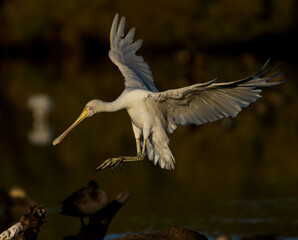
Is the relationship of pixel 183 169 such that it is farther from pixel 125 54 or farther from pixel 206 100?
pixel 206 100

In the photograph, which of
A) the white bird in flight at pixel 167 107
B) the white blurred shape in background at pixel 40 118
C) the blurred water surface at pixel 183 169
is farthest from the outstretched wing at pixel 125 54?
the white blurred shape in background at pixel 40 118

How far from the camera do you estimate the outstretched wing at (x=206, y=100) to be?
1273 centimetres

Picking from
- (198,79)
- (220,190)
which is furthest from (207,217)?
(198,79)

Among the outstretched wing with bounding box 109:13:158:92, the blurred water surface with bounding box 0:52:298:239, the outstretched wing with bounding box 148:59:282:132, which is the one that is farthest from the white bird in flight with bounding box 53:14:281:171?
the blurred water surface with bounding box 0:52:298:239

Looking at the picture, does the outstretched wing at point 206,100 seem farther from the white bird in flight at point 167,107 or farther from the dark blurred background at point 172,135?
the dark blurred background at point 172,135

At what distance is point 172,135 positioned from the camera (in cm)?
2881

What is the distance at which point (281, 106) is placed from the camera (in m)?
34.5

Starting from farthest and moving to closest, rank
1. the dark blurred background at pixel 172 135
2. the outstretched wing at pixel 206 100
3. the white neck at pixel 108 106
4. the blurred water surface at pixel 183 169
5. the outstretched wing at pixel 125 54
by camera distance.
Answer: the dark blurred background at pixel 172 135, the blurred water surface at pixel 183 169, the outstretched wing at pixel 125 54, the white neck at pixel 108 106, the outstretched wing at pixel 206 100

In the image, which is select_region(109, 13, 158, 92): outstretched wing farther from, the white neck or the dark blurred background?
the dark blurred background

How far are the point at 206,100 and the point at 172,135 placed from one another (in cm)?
1545

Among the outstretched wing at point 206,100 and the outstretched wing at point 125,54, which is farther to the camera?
the outstretched wing at point 125,54

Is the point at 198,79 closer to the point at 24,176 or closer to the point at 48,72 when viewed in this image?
the point at 24,176

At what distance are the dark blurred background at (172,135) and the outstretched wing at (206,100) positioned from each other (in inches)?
186

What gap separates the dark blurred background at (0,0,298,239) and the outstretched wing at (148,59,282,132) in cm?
473
